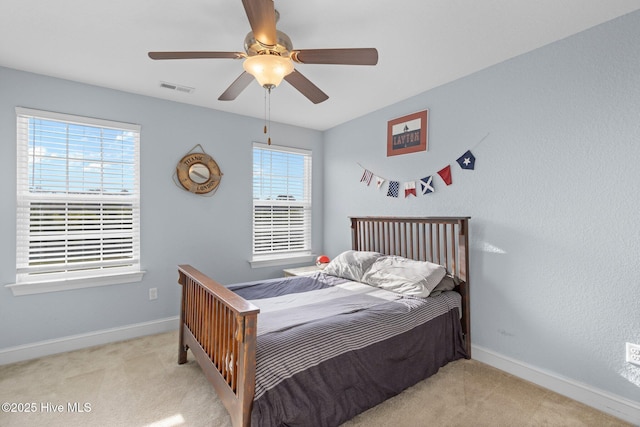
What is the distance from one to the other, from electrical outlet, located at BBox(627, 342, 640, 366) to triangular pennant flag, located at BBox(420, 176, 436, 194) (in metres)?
1.70

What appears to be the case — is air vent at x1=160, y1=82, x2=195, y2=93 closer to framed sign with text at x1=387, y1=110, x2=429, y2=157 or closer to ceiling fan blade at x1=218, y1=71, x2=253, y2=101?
ceiling fan blade at x1=218, y1=71, x2=253, y2=101

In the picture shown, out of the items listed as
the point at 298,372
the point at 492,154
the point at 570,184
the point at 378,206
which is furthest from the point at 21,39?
the point at 570,184

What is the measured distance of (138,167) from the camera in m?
3.13

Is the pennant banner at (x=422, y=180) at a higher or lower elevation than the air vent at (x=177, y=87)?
lower

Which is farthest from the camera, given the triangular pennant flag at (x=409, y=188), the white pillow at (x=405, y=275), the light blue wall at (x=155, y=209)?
the triangular pennant flag at (x=409, y=188)

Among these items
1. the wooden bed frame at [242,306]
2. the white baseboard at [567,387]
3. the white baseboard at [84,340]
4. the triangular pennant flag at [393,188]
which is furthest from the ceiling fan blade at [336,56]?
the white baseboard at [84,340]

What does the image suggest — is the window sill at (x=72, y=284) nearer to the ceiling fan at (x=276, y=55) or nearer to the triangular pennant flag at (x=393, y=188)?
the ceiling fan at (x=276, y=55)

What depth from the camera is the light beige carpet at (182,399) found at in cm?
186

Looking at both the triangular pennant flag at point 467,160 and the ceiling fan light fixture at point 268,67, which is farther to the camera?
the triangular pennant flag at point 467,160

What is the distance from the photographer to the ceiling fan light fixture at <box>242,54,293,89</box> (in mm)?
1663

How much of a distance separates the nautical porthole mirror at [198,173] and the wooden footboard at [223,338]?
1.12m

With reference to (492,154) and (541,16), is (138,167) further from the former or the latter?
(541,16)

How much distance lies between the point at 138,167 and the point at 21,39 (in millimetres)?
1256

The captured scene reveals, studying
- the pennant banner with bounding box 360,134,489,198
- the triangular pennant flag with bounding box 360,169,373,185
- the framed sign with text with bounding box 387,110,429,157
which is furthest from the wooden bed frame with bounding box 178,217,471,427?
the framed sign with text with bounding box 387,110,429,157
